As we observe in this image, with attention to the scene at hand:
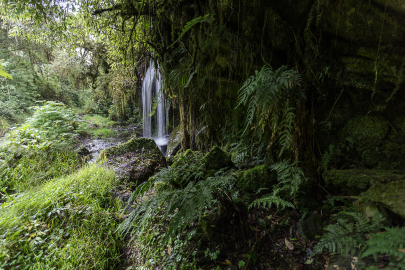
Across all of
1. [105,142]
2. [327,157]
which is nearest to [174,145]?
[105,142]

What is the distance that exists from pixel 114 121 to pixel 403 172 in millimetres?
13467

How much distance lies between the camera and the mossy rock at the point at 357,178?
144 centimetres

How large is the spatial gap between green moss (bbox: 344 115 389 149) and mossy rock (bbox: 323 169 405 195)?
308 mm

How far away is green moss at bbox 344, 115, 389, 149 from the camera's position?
175 cm

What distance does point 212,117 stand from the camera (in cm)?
305

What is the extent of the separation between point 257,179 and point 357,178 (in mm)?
850

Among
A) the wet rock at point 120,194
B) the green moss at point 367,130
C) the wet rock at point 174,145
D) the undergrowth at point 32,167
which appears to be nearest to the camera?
the green moss at point 367,130

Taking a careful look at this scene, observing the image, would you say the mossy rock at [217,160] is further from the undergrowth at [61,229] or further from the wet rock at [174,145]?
the wet rock at [174,145]

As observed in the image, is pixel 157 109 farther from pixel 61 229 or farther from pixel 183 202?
pixel 183 202

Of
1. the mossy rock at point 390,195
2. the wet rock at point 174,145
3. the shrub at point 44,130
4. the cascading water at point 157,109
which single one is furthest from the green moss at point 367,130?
the cascading water at point 157,109

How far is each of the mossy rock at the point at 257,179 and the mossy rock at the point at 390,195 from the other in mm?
750

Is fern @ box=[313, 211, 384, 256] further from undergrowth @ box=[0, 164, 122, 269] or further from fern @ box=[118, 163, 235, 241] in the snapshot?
undergrowth @ box=[0, 164, 122, 269]

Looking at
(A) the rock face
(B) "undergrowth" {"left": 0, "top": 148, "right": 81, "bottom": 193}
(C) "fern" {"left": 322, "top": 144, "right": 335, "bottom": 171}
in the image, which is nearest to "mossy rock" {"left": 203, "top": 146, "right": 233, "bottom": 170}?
(C) "fern" {"left": 322, "top": 144, "right": 335, "bottom": 171}

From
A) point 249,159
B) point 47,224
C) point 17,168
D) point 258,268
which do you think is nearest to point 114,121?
point 17,168
